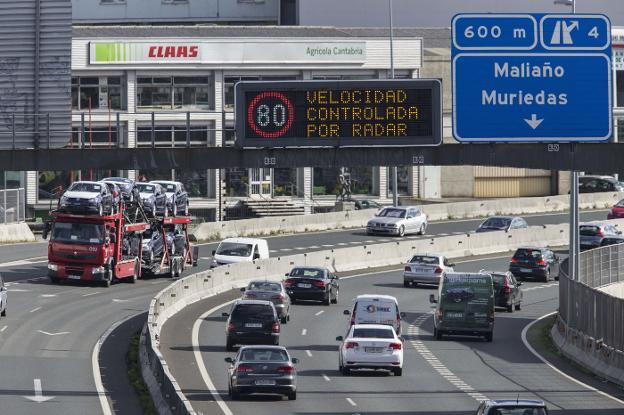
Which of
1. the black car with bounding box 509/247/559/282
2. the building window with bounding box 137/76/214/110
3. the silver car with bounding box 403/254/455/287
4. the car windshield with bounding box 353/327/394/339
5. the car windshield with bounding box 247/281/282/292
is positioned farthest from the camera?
the building window with bounding box 137/76/214/110

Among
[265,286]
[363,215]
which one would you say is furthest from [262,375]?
[363,215]

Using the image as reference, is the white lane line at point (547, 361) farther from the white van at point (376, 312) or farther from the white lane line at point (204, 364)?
the white lane line at point (204, 364)

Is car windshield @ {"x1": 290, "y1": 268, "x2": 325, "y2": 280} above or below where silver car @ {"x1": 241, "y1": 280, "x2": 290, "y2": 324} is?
above

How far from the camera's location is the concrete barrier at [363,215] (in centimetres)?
7612

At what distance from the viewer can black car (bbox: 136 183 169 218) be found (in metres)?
61.3

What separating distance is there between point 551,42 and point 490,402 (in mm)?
8652

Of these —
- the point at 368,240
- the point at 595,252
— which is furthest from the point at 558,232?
the point at 595,252

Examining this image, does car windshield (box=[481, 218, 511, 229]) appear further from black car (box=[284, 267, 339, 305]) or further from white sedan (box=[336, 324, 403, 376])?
white sedan (box=[336, 324, 403, 376])

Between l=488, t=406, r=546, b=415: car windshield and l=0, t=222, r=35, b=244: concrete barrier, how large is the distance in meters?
50.8

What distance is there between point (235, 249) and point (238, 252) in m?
0.24

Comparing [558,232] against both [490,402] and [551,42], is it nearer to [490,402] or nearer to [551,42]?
[551,42]

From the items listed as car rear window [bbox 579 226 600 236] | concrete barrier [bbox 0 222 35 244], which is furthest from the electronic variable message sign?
concrete barrier [bbox 0 222 35 244]

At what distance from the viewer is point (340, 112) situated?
3300 centimetres

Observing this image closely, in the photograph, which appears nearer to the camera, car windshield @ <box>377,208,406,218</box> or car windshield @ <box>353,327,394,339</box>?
car windshield @ <box>353,327,394,339</box>
